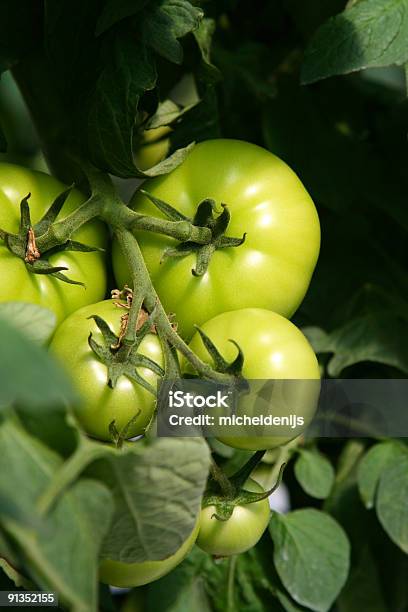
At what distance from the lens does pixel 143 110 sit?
1.73 feet

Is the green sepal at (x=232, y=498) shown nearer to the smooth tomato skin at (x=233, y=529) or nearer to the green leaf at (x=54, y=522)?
the smooth tomato skin at (x=233, y=529)

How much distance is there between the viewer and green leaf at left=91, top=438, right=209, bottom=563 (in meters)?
0.33

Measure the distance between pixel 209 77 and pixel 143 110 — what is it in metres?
0.05

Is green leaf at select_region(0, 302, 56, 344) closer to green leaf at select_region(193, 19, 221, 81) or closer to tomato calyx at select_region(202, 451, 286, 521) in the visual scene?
tomato calyx at select_region(202, 451, 286, 521)

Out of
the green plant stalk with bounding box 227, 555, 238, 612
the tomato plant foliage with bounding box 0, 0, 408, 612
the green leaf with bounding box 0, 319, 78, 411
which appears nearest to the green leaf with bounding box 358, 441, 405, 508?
the tomato plant foliage with bounding box 0, 0, 408, 612

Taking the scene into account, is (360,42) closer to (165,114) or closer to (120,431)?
(165,114)

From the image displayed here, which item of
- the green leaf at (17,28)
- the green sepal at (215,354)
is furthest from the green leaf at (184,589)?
the green leaf at (17,28)

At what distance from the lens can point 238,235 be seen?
455mm

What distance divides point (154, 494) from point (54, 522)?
7cm

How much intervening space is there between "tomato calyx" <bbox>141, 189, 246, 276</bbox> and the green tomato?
0.13 m

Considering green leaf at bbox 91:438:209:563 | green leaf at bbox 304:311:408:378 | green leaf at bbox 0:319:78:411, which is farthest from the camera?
green leaf at bbox 304:311:408:378

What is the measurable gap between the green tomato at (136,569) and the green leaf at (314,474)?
21 cm

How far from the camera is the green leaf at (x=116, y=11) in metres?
0.43

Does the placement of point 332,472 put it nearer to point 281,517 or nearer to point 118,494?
point 281,517
